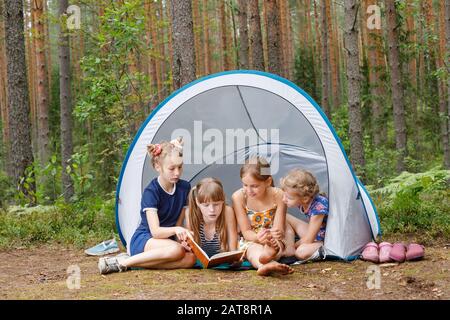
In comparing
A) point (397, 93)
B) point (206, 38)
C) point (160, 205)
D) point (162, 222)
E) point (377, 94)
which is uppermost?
Answer: point (206, 38)

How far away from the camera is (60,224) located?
6520 millimetres

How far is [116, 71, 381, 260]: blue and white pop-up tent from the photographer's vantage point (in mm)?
4727

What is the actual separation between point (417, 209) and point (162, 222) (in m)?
2.68

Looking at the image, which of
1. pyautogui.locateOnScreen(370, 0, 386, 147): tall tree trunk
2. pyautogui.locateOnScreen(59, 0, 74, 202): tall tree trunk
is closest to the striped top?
pyautogui.locateOnScreen(59, 0, 74, 202): tall tree trunk

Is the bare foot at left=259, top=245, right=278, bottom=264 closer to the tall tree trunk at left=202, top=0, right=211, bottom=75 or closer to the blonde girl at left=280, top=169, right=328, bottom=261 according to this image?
the blonde girl at left=280, top=169, right=328, bottom=261

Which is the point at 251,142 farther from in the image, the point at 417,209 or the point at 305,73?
the point at 305,73

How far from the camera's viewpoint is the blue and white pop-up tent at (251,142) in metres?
4.73

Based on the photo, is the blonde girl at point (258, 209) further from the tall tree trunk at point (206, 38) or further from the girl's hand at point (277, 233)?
the tall tree trunk at point (206, 38)

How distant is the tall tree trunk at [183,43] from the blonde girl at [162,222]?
215 cm

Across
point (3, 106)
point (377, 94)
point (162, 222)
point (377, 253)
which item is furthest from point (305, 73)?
point (162, 222)

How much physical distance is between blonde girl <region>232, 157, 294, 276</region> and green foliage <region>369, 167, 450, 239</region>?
Result: 4.82 feet

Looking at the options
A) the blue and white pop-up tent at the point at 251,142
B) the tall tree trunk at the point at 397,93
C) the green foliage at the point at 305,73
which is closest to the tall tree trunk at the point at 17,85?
the blue and white pop-up tent at the point at 251,142

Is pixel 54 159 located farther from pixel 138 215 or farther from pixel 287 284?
pixel 287 284

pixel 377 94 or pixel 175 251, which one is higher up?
pixel 377 94
